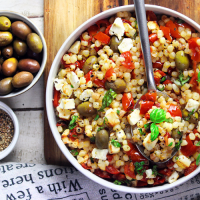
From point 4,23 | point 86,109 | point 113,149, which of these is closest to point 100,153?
point 113,149

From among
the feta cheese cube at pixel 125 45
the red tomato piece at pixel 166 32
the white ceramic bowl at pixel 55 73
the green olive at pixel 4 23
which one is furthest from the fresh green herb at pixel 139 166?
the green olive at pixel 4 23

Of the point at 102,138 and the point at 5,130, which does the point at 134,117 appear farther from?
the point at 5,130

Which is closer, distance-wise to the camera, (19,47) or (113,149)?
(113,149)

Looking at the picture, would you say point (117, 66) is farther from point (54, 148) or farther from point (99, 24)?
point (54, 148)

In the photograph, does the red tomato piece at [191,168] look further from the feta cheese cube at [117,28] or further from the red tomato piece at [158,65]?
the feta cheese cube at [117,28]

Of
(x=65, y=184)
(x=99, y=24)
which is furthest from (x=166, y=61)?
(x=65, y=184)
